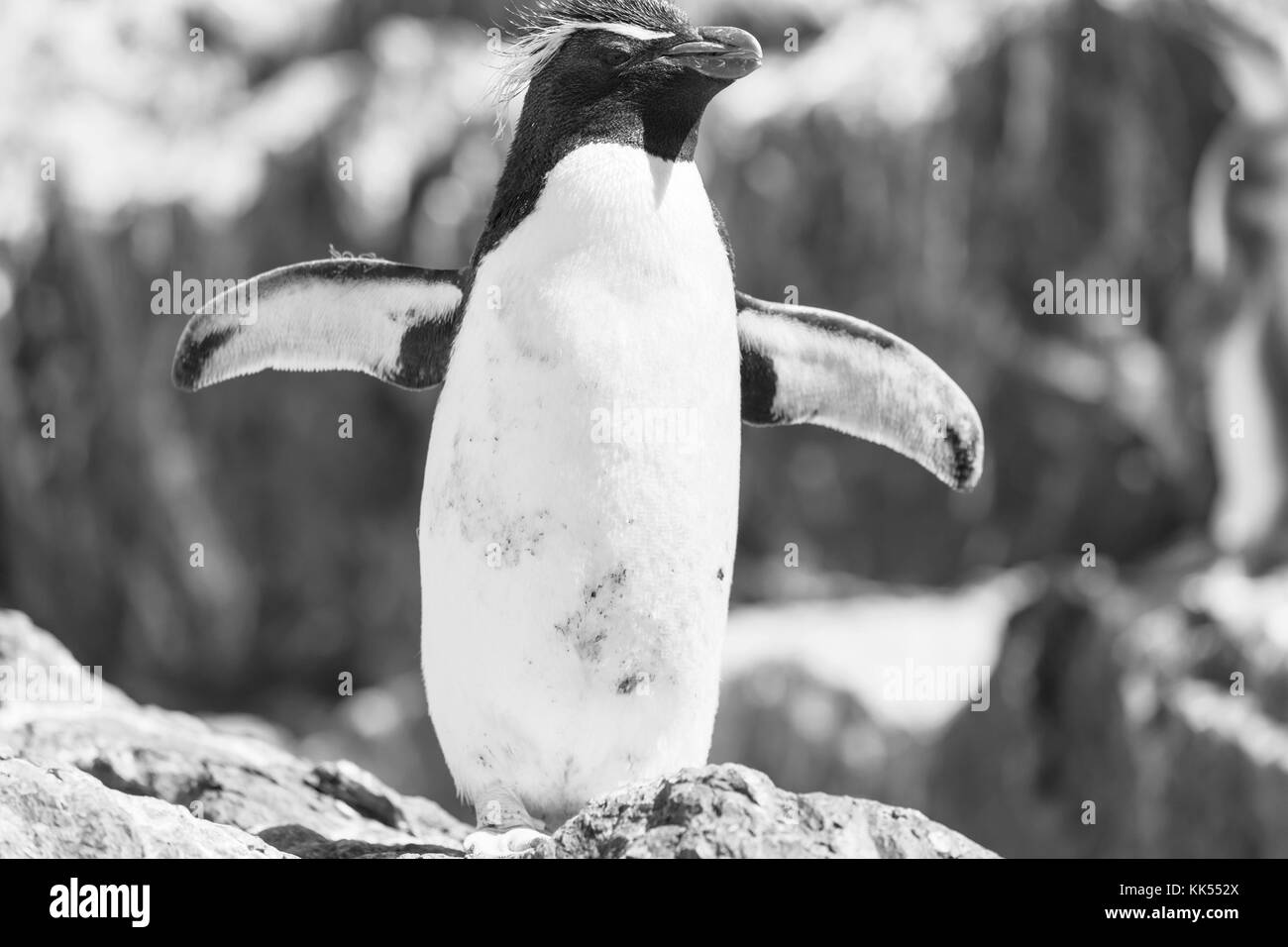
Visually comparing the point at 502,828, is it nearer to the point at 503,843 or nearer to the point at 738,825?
the point at 503,843

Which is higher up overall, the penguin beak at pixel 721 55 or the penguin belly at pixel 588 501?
the penguin beak at pixel 721 55

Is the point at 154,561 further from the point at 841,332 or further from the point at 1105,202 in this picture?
the point at 841,332

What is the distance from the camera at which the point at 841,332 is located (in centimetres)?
274

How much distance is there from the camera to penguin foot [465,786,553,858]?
2080 millimetres

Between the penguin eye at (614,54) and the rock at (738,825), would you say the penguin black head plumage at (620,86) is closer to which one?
the penguin eye at (614,54)

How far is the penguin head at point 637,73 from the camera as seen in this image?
2.31 meters

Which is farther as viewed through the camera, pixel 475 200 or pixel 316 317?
pixel 475 200

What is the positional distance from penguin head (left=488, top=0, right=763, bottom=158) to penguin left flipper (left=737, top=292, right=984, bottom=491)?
0.43 metres

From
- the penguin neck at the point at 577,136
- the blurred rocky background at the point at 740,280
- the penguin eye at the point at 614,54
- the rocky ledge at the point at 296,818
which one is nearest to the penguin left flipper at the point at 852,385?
the penguin neck at the point at 577,136

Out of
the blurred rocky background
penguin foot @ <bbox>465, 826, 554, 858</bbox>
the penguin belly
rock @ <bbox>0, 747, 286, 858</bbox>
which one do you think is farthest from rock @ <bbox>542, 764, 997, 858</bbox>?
the blurred rocky background

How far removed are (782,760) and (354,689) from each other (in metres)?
3.08

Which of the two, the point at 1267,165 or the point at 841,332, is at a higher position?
the point at 1267,165

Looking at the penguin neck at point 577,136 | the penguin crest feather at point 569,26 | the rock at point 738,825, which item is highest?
the penguin crest feather at point 569,26
